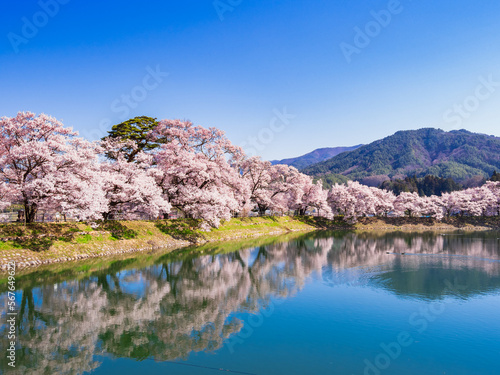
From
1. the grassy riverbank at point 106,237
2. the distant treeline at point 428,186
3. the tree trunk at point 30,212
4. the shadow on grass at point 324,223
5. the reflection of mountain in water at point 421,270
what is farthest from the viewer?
the distant treeline at point 428,186

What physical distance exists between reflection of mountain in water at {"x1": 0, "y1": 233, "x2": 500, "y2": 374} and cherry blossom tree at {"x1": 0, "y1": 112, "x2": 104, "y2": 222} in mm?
8819

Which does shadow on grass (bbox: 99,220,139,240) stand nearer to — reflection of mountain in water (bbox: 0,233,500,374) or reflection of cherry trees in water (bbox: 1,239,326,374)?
reflection of mountain in water (bbox: 0,233,500,374)

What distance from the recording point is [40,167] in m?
29.9

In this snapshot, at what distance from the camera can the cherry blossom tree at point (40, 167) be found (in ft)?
94.3

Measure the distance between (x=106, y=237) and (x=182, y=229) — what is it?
1279 centimetres

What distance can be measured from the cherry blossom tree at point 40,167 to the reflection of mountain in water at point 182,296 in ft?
28.9

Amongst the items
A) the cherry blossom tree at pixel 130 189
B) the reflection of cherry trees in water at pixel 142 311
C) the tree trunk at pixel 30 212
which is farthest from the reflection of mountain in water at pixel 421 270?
the tree trunk at pixel 30 212

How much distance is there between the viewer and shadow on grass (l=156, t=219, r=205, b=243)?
46.2 metres

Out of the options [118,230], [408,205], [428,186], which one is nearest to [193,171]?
[118,230]

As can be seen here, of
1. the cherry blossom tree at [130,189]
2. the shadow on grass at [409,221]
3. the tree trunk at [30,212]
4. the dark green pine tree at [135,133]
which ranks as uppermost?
the dark green pine tree at [135,133]

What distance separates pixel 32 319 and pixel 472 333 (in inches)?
864

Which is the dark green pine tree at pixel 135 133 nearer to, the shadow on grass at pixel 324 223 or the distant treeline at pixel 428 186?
the shadow on grass at pixel 324 223

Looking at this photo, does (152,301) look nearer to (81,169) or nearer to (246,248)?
(81,169)

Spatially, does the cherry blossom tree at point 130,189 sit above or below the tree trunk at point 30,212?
above
